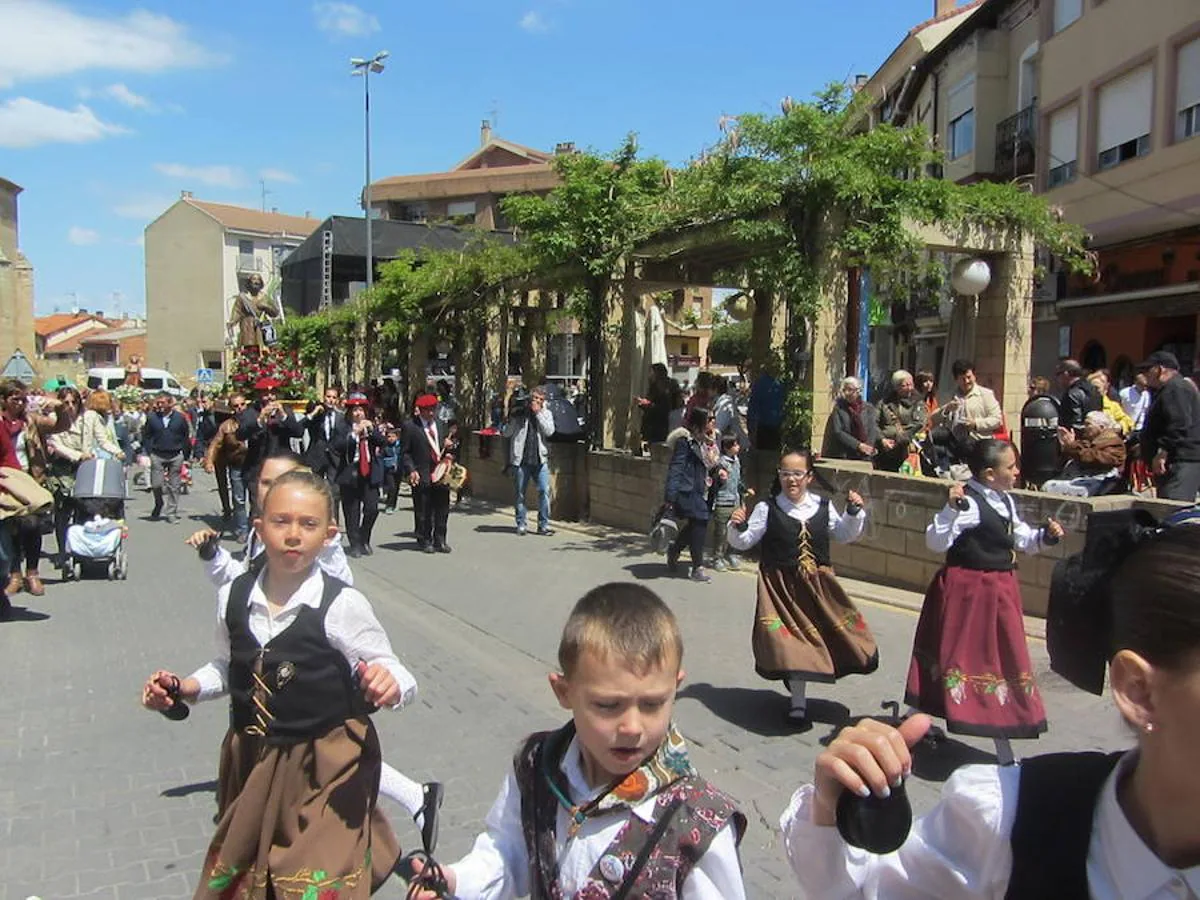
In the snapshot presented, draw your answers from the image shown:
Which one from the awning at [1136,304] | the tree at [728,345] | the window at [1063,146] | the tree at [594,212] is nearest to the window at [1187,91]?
the awning at [1136,304]

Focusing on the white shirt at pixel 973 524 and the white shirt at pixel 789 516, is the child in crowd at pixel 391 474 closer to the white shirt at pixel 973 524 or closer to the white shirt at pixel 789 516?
the white shirt at pixel 789 516

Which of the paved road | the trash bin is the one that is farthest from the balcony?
the paved road

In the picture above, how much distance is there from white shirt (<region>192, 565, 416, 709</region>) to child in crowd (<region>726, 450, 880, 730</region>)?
298 cm

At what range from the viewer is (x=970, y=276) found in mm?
10094

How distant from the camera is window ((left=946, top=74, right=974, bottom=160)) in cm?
2480

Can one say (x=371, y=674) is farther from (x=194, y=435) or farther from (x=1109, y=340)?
(x=194, y=435)

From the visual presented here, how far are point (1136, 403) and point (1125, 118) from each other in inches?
369

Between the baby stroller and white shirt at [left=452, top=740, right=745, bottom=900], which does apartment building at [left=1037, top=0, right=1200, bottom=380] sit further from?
white shirt at [left=452, top=740, right=745, bottom=900]

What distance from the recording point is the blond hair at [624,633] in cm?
200

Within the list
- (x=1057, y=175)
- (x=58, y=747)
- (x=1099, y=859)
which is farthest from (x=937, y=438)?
(x=1057, y=175)

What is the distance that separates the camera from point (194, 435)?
24.2m

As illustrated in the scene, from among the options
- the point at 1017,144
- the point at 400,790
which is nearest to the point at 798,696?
the point at 400,790

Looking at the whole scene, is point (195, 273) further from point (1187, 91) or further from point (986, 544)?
point (986, 544)

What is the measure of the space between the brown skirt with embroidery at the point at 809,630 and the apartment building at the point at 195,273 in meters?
60.0
